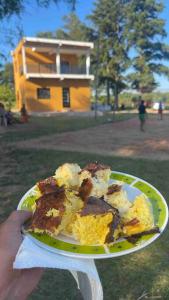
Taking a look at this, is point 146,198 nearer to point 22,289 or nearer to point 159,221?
point 159,221

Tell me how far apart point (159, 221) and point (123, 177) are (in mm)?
390

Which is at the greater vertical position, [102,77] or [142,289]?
[102,77]

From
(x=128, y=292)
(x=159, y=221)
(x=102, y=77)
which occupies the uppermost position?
(x=102, y=77)

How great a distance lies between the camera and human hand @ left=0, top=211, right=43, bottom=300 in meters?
1.44

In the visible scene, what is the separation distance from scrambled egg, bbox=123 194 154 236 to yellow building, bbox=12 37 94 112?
106 feet

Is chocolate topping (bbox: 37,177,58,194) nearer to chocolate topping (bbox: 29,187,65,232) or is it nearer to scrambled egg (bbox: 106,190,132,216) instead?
chocolate topping (bbox: 29,187,65,232)

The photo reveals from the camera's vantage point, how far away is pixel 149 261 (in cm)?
353

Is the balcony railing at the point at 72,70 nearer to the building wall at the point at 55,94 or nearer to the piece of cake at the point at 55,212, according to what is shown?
the building wall at the point at 55,94

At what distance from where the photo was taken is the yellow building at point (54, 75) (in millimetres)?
33188

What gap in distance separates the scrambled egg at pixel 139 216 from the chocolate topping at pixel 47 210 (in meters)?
0.29

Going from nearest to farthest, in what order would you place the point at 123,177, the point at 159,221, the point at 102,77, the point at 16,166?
the point at 159,221
the point at 123,177
the point at 16,166
the point at 102,77

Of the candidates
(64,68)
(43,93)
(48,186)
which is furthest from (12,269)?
(64,68)

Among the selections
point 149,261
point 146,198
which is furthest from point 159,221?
point 149,261

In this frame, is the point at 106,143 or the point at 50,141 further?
the point at 50,141
